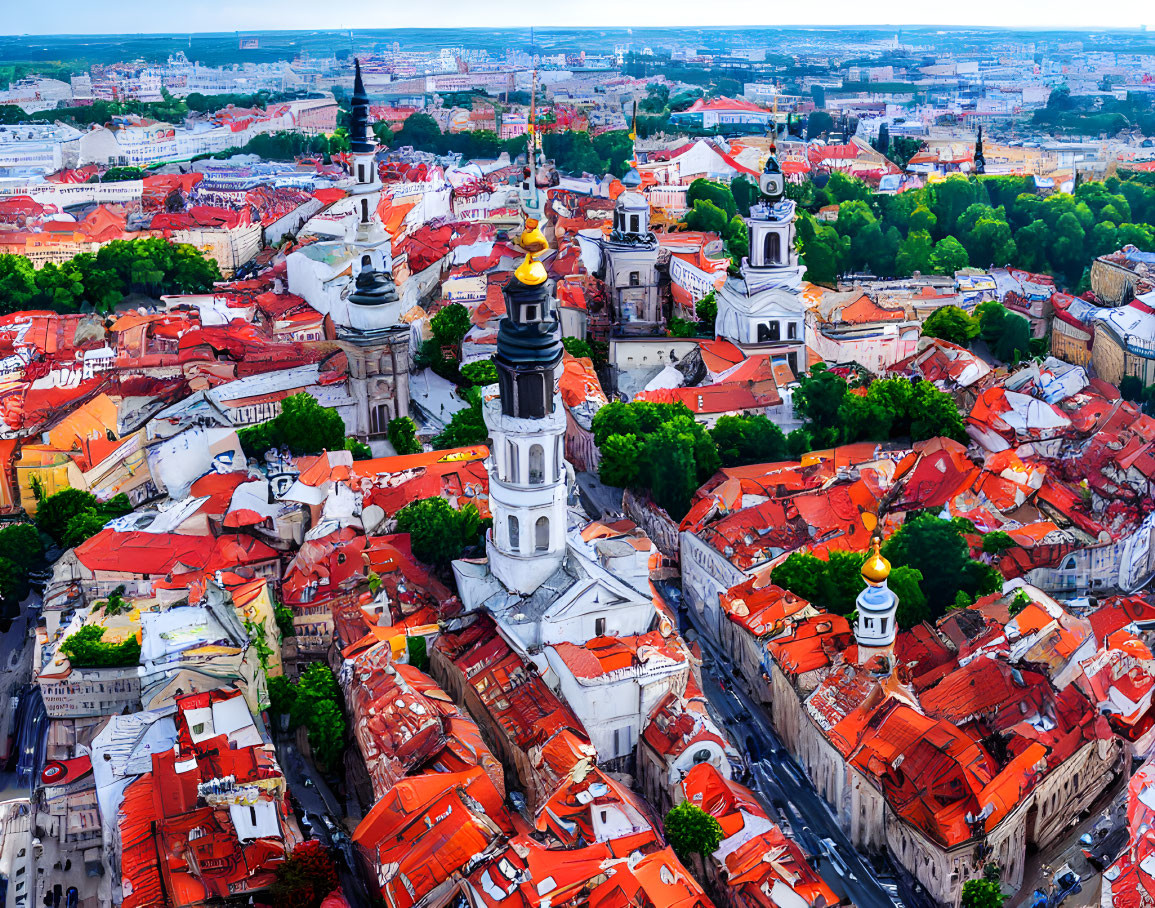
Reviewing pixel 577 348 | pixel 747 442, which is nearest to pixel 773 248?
pixel 577 348

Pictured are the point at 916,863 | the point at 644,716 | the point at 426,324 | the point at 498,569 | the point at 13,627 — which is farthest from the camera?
the point at 426,324

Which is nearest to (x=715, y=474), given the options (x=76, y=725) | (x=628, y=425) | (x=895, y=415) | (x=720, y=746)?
(x=628, y=425)

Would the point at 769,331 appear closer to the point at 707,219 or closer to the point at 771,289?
the point at 771,289

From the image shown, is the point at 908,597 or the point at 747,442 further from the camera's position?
the point at 747,442

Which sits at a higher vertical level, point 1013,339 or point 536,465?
point 536,465

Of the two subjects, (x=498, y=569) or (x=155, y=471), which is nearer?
(x=498, y=569)

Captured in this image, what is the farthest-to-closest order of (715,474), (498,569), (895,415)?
(895,415)
(715,474)
(498,569)

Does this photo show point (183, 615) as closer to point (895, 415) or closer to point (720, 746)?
point (720, 746)
